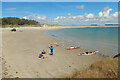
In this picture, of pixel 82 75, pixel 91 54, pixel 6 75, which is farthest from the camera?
pixel 91 54

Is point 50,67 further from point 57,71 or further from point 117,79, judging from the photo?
point 117,79

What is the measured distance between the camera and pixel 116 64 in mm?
5621

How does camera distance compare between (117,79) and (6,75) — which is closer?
(117,79)

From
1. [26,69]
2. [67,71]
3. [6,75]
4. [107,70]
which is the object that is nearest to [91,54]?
[67,71]

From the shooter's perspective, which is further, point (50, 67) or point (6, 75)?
point (50, 67)

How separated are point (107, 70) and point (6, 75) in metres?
5.95

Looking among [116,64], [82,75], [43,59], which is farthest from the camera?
[43,59]

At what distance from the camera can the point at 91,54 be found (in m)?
11.2

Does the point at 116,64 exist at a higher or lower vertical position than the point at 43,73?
higher

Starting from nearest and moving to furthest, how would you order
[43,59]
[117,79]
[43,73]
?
[117,79] < [43,73] < [43,59]

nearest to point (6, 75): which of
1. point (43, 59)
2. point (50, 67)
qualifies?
point (50, 67)

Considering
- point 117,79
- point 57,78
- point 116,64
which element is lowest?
point 57,78

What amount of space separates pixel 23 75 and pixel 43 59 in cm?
318

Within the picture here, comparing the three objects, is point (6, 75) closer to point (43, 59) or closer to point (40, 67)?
point (40, 67)
